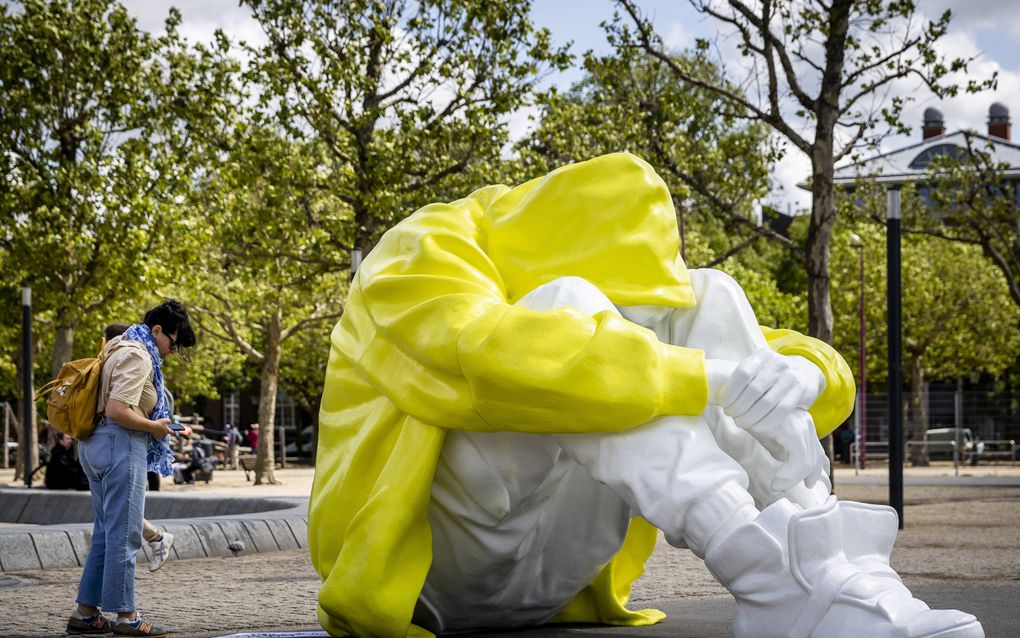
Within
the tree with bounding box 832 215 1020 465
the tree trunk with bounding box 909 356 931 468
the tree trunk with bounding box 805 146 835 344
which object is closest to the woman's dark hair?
the tree trunk with bounding box 805 146 835 344

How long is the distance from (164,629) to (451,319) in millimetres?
2701

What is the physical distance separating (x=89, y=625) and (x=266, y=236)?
13835mm

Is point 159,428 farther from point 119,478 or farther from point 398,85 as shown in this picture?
point 398,85

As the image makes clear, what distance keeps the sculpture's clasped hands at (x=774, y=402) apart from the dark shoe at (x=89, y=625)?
3.20 metres

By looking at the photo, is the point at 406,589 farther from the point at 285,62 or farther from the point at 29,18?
the point at 29,18

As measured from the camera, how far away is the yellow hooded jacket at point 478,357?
3.49m

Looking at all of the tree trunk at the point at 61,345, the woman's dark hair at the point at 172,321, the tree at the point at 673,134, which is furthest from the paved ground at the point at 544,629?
the tree trunk at the point at 61,345

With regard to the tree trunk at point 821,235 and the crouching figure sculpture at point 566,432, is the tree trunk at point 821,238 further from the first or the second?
the crouching figure sculpture at point 566,432

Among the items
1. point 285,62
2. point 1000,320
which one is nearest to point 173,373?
point 285,62

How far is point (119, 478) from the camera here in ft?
18.1

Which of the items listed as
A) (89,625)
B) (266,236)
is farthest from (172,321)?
(266,236)

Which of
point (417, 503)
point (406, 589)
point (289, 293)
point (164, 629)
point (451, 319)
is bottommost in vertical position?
point (164, 629)

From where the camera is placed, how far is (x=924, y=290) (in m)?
34.9

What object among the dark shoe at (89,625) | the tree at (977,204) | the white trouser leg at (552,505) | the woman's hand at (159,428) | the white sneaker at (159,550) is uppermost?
the tree at (977,204)
